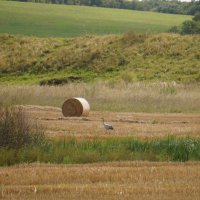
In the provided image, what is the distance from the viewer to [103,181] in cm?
1444

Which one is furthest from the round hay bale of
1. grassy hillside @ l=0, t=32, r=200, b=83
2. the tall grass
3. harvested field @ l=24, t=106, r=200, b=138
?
grassy hillside @ l=0, t=32, r=200, b=83

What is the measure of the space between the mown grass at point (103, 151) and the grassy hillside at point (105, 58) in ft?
105

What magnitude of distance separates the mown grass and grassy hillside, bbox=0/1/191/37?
184 ft

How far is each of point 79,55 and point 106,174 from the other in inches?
1858

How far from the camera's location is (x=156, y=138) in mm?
20984

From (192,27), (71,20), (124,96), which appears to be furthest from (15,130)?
(71,20)

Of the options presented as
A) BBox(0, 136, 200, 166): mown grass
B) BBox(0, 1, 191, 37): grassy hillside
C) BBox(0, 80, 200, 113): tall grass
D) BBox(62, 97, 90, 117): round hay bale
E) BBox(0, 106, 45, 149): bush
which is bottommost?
BBox(0, 1, 191, 37): grassy hillside

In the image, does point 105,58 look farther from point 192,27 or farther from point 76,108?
point 76,108


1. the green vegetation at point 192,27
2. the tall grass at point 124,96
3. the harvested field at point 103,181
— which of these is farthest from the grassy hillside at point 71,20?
the harvested field at point 103,181

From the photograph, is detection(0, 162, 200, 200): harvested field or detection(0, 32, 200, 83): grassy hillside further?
detection(0, 32, 200, 83): grassy hillside

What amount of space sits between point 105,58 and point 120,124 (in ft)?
112

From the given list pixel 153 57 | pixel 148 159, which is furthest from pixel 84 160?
pixel 153 57

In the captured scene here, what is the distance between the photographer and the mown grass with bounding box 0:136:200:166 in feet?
57.6

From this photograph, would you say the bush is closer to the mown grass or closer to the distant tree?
the mown grass
